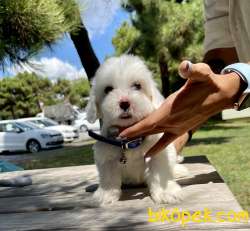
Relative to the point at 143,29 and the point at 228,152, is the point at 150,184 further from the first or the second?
the point at 143,29

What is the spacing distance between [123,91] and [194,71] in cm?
62

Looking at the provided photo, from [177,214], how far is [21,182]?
1.01 m

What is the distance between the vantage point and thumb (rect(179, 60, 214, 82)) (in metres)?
0.80

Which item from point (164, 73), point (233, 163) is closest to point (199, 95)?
point (233, 163)

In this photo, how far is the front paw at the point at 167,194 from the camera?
144cm

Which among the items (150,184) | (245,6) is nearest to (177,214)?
(150,184)

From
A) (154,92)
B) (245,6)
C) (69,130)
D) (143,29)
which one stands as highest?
(143,29)

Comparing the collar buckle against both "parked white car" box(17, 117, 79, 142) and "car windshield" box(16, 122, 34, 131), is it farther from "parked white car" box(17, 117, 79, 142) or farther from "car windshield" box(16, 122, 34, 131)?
"parked white car" box(17, 117, 79, 142)

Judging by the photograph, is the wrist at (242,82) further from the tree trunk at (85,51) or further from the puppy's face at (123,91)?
the tree trunk at (85,51)

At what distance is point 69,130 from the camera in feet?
53.4

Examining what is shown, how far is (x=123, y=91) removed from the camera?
1.42 m

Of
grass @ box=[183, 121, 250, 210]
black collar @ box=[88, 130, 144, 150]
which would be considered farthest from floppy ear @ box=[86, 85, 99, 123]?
grass @ box=[183, 121, 250, 210]

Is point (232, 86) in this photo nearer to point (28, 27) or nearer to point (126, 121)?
point (126, 121)

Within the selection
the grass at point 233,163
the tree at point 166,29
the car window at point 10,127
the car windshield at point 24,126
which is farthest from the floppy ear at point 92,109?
the car window at point 10,127
